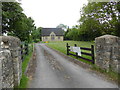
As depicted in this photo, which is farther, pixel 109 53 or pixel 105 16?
pixel 105 16

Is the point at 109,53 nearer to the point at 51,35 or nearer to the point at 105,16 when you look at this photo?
the point at 105,16

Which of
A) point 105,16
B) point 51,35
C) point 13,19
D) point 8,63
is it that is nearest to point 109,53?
point 8,63

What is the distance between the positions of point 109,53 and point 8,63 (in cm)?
440

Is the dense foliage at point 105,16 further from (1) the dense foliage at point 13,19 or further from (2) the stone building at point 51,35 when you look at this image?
(2) the stone building at point 51,35

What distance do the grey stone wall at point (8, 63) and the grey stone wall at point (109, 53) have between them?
4.17m

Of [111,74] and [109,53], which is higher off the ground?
[109,53]

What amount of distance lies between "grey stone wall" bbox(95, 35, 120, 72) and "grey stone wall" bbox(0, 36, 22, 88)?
4169 millimetres

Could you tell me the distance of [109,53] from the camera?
4.12m

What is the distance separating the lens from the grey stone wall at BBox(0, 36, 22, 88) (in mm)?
2221

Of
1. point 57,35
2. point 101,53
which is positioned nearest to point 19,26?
point 101,53

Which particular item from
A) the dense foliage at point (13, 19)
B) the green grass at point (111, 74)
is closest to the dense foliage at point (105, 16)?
the green grass at point (111, 74)

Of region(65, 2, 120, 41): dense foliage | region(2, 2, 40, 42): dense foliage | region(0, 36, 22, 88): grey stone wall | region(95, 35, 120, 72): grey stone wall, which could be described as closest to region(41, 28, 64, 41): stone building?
region(65, 2, 120, 41): dense foliage

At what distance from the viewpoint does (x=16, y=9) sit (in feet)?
28.6

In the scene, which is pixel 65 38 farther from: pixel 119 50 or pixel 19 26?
pixel 119 50
